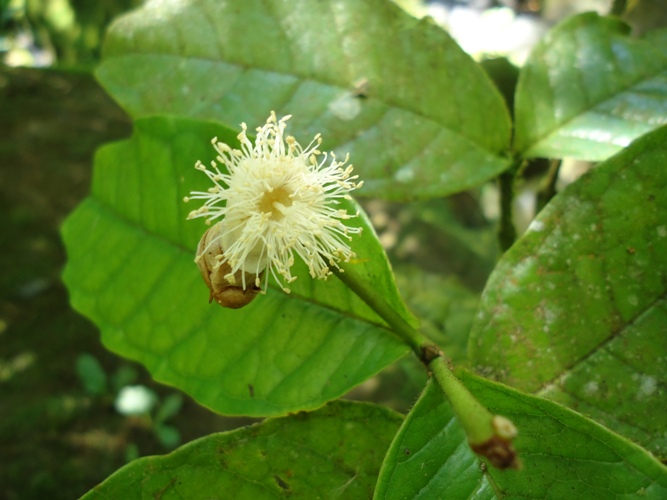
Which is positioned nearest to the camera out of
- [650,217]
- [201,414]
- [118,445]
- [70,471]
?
[650,217]

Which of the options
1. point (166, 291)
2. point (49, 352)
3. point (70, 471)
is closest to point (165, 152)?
point (166, 291)

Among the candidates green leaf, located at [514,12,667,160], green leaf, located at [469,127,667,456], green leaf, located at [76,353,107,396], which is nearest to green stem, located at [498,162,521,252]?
green leaf, located at [514,12,667,160]

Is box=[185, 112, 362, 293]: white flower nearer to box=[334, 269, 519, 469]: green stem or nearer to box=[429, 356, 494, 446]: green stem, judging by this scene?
box=[334, 269, 519, 469]: green stem

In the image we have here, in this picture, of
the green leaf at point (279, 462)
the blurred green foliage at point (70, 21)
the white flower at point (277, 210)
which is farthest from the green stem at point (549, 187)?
the blurred green foliage at point (70, 21)

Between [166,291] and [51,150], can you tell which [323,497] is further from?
[51,150]

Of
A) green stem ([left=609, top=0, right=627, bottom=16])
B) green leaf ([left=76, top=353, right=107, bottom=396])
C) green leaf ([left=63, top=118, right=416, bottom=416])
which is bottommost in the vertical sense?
green leaf ([left=76, top=353, right=107, bottom=396])
